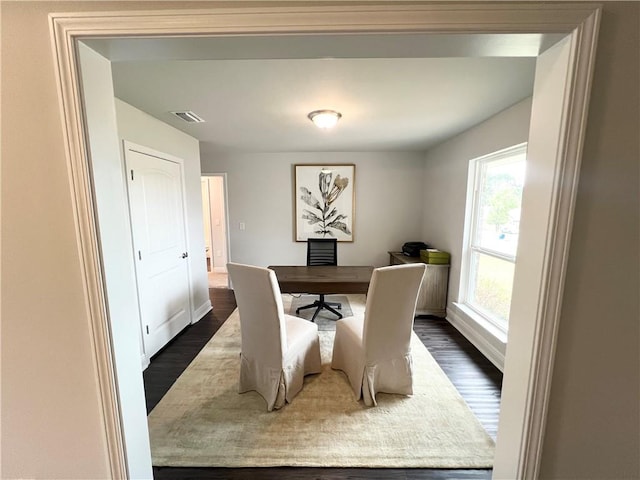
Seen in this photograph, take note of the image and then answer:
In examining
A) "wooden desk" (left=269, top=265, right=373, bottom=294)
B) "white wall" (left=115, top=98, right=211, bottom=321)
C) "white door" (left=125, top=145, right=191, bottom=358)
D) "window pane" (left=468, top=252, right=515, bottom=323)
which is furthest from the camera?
"wooden desk" (left=269, top=265, right=373, bottom=294)

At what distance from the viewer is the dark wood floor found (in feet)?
4.49

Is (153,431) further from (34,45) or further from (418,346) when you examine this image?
(418,346)

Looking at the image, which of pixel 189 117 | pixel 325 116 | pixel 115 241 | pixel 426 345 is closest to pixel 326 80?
pixel 325 116

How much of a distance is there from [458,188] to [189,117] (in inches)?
120

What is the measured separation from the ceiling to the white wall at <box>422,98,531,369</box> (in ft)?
0.45

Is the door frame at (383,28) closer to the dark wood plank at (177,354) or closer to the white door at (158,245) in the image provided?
the white door at (158,245)

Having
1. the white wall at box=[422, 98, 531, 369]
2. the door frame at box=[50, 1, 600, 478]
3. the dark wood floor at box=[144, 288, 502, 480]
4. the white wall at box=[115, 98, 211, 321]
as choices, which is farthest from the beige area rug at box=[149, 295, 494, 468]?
the white wall at box=[115, 98, 211, 321]

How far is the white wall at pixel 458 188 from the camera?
87.0 inches

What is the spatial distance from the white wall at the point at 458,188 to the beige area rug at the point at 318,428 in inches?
34.9

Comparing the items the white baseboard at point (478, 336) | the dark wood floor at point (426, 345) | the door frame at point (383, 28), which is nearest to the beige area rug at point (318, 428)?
the dark wood floor at point (426, 345)

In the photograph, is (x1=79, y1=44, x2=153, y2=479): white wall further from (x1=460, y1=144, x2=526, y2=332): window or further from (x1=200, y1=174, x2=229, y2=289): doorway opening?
(x1=200, y1=174, x2=229, y2=289): doorway opening

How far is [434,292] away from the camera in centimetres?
330

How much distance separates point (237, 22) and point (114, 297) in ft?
3.15

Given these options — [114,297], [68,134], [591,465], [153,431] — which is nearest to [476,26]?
[68,134]
